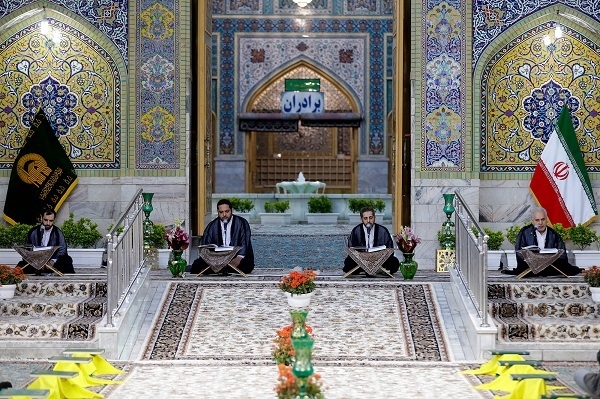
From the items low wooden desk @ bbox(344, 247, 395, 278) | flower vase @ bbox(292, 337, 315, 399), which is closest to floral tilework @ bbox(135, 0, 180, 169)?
low wooden desk @ bbox(344, 247, 395, 278)

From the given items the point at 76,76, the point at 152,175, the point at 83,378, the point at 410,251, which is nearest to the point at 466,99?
the point at 410,251

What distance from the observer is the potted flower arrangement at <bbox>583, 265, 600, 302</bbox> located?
7.65 metres

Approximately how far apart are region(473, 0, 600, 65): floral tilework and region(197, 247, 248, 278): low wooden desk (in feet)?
9.07

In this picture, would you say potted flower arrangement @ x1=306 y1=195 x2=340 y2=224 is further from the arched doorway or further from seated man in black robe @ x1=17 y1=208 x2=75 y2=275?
seated man in black robe @ x1=17 y1=208 x2=75 y2=275

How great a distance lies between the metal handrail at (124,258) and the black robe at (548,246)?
2.95 metres

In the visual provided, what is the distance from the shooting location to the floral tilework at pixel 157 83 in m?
9.35

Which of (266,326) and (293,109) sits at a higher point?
(293,109)

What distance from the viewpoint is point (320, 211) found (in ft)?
49.6

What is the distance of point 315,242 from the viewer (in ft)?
38.6

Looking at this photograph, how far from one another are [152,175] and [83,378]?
3.60 m

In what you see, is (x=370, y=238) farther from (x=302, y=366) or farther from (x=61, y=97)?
(x=302, y=366)

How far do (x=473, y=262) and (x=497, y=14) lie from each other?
2.83 meters

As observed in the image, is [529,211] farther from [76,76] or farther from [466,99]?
[76,76]

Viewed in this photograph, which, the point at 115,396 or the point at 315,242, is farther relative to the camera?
the point at 315,242
